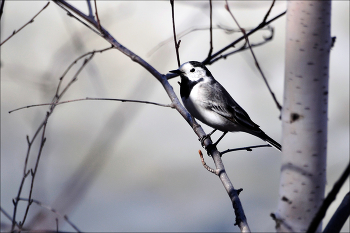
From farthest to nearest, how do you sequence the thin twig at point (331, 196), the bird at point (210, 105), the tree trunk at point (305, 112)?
1. the bird at point (210, 105)
2. the tree trunk at point (305, 112)
3. the thin twig at point (331, 196)

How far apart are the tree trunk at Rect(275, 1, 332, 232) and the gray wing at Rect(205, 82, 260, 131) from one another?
138cm

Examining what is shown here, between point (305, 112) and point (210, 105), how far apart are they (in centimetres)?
144

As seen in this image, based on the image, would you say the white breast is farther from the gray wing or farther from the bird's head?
the bird's head

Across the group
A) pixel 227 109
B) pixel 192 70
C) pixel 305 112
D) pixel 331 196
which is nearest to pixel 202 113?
pixel 227 109

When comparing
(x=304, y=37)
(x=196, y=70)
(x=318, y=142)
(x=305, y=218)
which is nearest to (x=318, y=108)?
(x=318, y=142)

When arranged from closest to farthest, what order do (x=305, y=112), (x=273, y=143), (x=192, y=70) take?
(x=305, y=112), (x=273, y=143), (x=192, y=70)

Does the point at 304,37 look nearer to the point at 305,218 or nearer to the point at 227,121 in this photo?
the point at 305,218

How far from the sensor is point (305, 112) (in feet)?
3.32

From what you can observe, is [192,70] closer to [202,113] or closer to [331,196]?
[202,113]

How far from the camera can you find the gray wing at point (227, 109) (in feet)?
7.99

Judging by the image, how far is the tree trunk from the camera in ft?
3.28

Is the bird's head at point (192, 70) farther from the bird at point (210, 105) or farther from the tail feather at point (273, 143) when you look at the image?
the tail feather at point (273, 143)

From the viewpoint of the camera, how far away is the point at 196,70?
265 centimetres

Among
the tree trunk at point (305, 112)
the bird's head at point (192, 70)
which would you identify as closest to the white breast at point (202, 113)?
the bird's head at point (192, 70)
